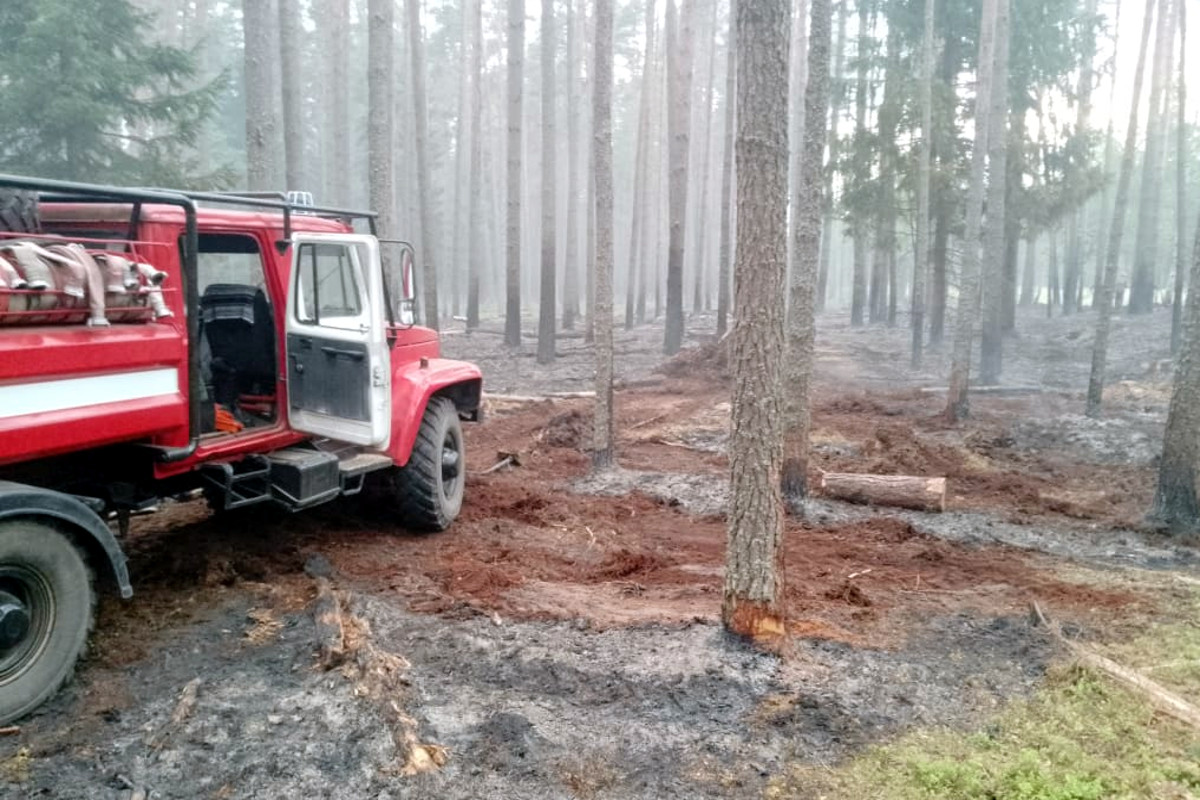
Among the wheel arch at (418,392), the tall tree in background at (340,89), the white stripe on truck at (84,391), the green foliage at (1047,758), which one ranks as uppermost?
the tall tree in background at (340,89)

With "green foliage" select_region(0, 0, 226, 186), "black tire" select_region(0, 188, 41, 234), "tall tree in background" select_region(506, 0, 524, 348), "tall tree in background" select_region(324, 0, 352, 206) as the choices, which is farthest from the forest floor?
"tall tree in background" select_region(324, 0, 352, 206)

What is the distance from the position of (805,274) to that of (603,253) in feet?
8.83

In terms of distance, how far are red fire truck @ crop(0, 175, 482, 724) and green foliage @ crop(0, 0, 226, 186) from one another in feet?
36.2

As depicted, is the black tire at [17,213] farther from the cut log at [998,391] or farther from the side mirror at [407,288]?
the cut log at [998,391]

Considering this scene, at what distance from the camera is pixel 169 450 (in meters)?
5.02

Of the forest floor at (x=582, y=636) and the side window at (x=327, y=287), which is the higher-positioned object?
the side window at (x=327, y=287)

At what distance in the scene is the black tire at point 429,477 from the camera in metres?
7.21

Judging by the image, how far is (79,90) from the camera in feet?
49.6

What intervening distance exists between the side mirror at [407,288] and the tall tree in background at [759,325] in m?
2.69

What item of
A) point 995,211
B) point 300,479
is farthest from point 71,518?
point 995,211

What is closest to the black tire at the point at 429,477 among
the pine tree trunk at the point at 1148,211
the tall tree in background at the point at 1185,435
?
the tall tree in background at the point at 1185,435

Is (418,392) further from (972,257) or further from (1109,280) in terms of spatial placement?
(1109,280)

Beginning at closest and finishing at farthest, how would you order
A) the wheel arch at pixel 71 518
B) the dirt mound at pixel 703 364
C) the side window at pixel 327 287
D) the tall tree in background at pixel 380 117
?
the wheel arch at pixel 71 518 < the side window at pixel 327 287 < the tall tree in background at pixel 380 117 < the dirt mound at pixel 703 364

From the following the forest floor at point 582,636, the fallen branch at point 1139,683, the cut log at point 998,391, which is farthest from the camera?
the cut log at point 998,391
